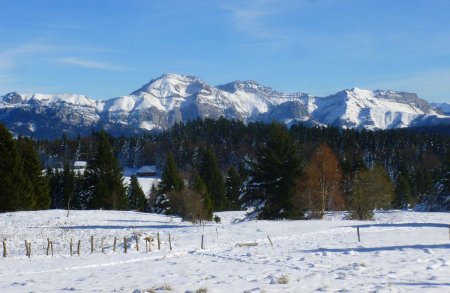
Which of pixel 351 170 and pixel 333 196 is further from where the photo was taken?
pixel 351 170

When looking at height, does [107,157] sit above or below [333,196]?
above

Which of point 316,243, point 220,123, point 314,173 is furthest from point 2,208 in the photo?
point 220,123

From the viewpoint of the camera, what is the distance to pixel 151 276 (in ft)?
62.3

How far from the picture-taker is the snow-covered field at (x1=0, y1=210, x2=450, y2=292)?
51.9 ft

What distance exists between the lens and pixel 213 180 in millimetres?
84562

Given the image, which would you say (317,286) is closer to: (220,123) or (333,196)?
(333,196)

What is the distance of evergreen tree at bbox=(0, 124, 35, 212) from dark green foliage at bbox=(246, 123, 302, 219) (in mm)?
26041

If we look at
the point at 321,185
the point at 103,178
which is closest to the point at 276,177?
the point at 321,185

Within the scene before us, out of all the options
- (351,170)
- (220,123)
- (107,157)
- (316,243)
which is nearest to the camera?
(316,243)

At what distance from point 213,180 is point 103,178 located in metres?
22.4

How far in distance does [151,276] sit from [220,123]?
585ft

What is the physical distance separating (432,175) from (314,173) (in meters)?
65.6

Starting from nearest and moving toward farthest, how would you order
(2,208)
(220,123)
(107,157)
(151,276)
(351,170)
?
(151,276) → (2,208) → (107,157) → (351,170) → (220,123)

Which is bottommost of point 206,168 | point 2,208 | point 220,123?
point 2,208
